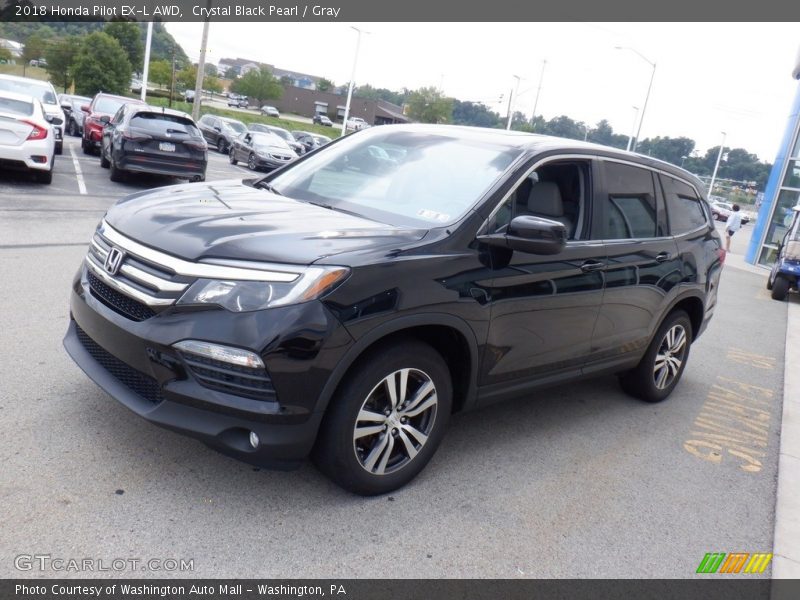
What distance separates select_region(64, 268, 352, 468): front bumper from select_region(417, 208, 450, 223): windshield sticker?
40.1 inches

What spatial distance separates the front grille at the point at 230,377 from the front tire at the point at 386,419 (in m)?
0.38

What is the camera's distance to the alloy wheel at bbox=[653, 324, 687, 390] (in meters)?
5.69

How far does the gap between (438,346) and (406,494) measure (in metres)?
0.80

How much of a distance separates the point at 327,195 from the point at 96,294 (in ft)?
4.80

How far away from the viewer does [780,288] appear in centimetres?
1473

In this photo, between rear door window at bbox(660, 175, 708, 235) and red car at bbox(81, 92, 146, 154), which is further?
red car at bbox(81, 92, 146, 154)

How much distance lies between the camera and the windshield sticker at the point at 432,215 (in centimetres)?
379

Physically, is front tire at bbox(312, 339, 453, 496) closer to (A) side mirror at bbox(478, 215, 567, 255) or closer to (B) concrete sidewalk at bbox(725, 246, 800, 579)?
(A) side mirror at bbox(478, 215, 567, 255)

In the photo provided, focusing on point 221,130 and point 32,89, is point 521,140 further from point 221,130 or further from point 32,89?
point 221,130

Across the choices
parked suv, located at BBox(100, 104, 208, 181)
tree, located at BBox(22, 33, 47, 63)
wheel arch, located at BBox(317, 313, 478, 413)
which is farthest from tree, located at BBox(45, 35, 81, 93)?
wheel arch, located at BBox(317, 313, 478, 413)

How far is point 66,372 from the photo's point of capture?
14.5 feet

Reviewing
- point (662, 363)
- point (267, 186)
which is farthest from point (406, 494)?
point (662, 363)
